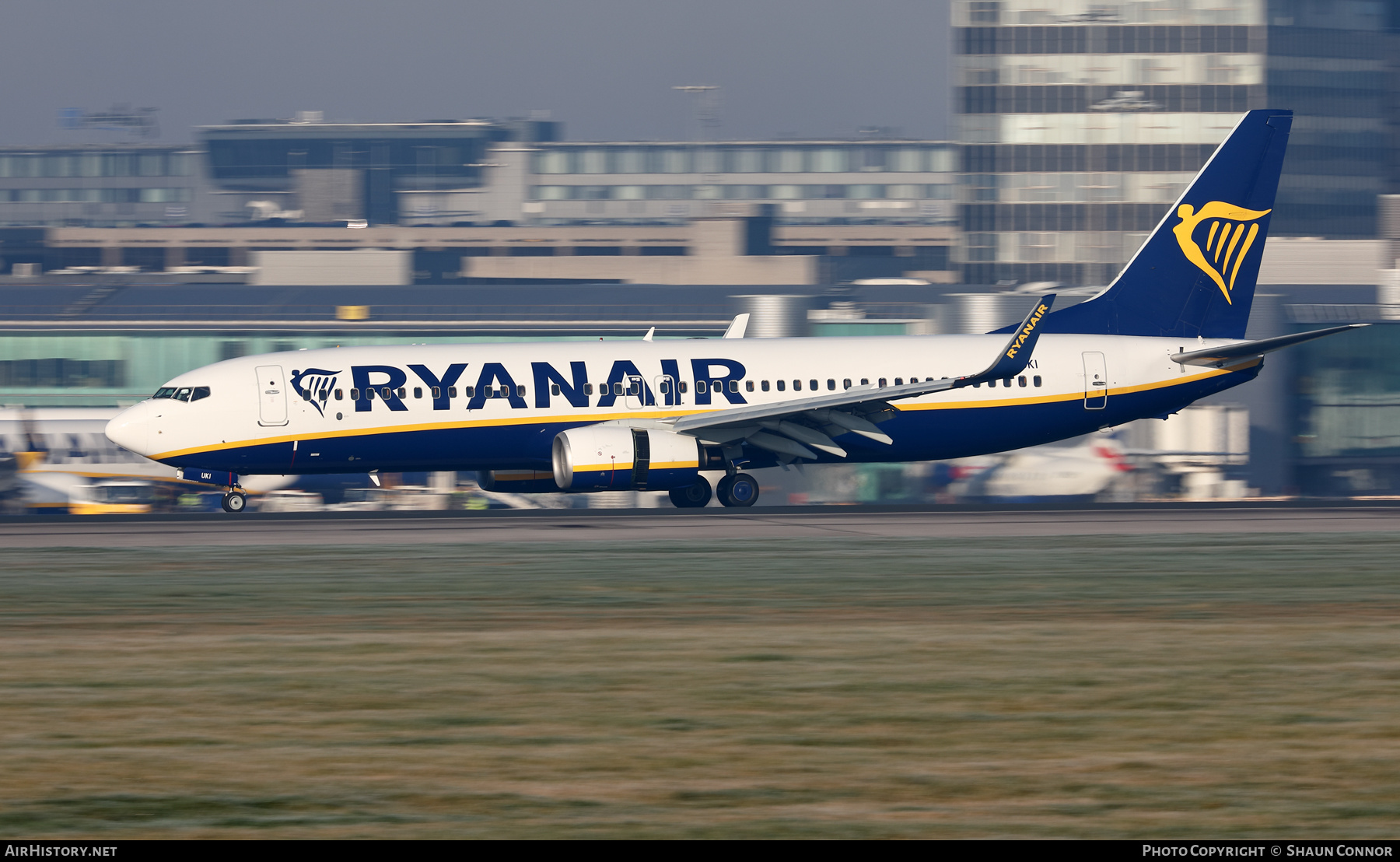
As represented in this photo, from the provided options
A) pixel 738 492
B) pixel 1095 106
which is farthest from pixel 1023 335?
pixel 1095 106

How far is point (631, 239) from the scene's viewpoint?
19762cm

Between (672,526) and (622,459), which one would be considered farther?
(622,459)

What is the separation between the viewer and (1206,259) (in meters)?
45.3

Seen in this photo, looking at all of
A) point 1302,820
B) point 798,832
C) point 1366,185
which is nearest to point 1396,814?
point 1302,820

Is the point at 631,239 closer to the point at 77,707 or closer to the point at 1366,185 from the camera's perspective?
the point at 1366,185

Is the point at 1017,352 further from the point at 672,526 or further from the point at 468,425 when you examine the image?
the point at 468,425

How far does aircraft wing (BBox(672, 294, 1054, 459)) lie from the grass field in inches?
467

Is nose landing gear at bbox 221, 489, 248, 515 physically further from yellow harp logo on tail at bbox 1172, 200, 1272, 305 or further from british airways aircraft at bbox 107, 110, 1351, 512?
yellow harp logo on tail at bbox 1172, 200, 1272, 305

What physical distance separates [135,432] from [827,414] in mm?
15637

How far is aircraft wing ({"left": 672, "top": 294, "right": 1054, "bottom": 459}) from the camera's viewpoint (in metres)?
39.4

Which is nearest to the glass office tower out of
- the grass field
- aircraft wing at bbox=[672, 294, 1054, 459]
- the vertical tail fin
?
the vertical tail fin

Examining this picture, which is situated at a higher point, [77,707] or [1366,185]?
[1366,185]
